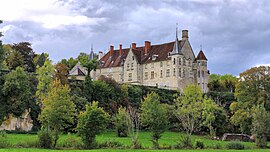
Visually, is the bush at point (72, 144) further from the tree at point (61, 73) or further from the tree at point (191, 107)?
the tree at point (191, 107)

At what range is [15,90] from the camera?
136ft

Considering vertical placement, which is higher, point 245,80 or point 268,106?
point 245,80

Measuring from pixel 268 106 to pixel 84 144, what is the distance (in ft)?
89.0

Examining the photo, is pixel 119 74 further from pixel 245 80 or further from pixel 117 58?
pixel 245 80

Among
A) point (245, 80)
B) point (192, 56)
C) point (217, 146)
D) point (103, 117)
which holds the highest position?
point (192, 56)

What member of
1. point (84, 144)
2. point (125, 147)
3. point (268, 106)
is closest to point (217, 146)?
point (125, 147)

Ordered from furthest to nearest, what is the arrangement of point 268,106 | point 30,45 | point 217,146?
point 30,45
point 268,106
point 217,146

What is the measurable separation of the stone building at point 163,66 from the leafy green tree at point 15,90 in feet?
118

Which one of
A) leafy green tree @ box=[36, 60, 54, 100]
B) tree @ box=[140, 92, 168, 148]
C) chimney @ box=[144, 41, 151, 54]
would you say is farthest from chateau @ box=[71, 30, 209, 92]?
tree @ box=[140, 92, 168, 148]

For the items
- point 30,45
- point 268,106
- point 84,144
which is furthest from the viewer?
point 30,45

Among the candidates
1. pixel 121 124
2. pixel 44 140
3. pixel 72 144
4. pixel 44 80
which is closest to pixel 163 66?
pixel 44 80

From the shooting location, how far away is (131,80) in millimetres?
80625

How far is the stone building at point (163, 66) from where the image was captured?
7562 cm

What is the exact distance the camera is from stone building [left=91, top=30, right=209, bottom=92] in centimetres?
7562
